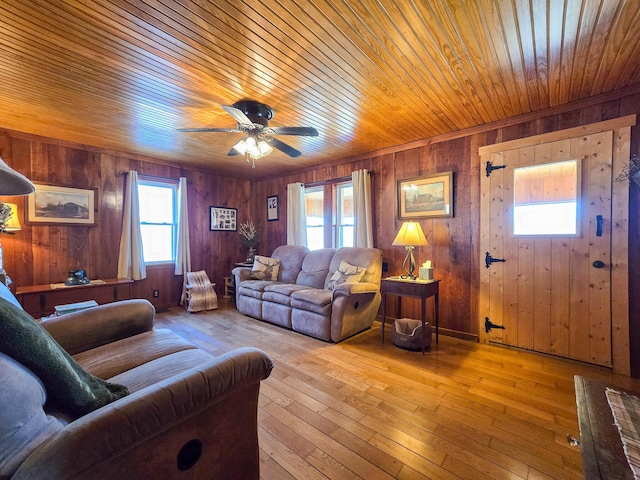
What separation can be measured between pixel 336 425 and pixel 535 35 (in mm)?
2764

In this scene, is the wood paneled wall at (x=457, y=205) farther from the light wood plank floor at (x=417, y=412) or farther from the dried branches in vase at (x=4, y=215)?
the dried branches in vase at (x=4, y=215)

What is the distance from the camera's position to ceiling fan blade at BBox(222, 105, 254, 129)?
2.14m

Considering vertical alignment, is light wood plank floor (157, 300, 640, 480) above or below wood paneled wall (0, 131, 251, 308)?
below

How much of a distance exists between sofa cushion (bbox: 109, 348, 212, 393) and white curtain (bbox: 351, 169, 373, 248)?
2853mm

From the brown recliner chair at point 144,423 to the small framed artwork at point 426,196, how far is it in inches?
117

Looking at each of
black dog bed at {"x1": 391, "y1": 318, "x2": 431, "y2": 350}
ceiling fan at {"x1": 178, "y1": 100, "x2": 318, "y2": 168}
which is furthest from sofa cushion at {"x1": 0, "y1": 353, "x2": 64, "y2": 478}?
black dog bed at {"x1": 391, "y1": 318, "x2": 431, "y2": 350}

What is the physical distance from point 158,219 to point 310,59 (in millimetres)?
3879

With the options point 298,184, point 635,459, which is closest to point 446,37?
point 635,459

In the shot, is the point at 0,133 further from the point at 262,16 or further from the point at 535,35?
the point at 535,35

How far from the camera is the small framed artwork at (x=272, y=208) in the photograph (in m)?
5.49

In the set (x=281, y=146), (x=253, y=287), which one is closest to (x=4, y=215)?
(x=253, y=287)

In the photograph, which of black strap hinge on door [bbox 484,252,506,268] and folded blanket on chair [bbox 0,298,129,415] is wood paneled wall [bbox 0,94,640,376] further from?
folded blanket on chair [bbox 0,298,129,415]

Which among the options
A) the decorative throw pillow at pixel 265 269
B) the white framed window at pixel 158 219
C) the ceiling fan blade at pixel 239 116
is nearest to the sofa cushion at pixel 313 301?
the decorative throw pillow at pixel 265 269

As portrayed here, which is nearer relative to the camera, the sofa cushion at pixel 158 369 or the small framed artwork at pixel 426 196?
the sofa cushion at pixel 158 369
